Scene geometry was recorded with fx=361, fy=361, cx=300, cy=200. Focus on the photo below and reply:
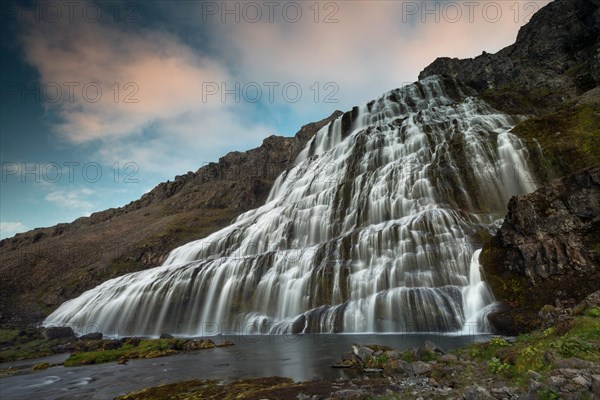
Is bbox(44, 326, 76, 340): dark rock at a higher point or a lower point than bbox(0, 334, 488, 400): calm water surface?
higher

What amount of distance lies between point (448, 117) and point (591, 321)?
4380 cm

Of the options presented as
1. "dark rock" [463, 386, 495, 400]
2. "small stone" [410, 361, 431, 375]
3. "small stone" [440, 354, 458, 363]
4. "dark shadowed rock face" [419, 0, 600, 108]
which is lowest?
"dark rock" [463, 386, 495, 400]

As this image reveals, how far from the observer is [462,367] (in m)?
9.62

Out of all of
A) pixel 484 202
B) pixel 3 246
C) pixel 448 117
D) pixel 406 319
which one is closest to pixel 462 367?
pixel 406 319

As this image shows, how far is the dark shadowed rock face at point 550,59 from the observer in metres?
54.5

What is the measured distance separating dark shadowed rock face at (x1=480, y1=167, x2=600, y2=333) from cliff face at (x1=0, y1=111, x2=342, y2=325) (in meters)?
51.8

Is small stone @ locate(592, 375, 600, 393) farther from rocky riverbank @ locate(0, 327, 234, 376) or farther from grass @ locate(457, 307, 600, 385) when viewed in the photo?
rocky riverbank @ locate(0, 327, 234, 376)

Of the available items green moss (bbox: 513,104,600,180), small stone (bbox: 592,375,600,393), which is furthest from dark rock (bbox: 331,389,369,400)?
green moss (bbox: 513,104,600,180)

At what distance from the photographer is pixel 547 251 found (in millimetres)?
17984

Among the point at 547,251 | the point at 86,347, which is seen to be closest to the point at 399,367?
the point at 547,251

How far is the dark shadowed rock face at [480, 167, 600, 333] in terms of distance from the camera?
1656 cm

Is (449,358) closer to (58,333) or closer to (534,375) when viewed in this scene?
(534,375)

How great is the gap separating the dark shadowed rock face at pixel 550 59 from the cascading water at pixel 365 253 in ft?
56.8

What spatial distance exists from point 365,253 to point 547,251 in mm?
11864
